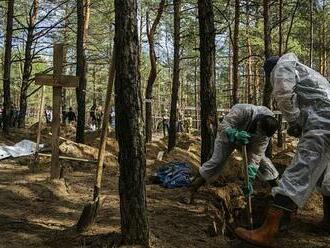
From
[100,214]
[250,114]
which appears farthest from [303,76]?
[100,214]

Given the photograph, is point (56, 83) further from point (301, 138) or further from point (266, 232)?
point (266, 232)

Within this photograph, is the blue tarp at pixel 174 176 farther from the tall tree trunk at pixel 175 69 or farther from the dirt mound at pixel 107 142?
the tall tree trunk at pixel 175 69

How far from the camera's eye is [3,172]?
980cm

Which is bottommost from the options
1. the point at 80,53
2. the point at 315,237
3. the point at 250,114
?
the point at 315,237

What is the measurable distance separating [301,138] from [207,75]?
3.59 meters

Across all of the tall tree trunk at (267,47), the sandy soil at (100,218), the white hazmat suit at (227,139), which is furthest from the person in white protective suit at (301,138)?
the tall tree trunk at (267,47)

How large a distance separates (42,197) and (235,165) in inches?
155

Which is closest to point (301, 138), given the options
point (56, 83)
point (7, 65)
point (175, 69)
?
point (56, 83)

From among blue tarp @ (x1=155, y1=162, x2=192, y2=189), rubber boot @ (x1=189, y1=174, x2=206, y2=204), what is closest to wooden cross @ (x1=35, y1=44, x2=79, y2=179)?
blue tarp @ (x1=155, y1=162, x2=192, y2=189)

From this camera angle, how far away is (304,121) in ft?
16.7

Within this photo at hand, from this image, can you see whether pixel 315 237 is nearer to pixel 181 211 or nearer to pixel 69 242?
pixel 181 211

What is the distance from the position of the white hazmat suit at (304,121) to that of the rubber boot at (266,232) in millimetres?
218

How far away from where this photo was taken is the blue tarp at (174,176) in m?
8.32

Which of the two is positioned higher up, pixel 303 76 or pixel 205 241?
pixel 303 76
